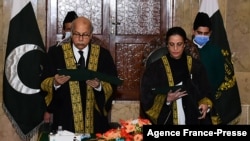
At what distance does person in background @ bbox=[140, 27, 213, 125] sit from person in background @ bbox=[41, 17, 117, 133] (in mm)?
293

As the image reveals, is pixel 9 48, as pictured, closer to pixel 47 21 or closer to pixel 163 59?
pixel 47 21

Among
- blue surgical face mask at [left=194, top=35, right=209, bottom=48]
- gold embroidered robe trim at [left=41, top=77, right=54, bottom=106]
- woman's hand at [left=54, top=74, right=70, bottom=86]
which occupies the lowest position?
gold embroidered robe trim at [left=41, top=77, right=54, bottom=106]

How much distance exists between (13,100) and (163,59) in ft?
6.51

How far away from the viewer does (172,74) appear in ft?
11.6

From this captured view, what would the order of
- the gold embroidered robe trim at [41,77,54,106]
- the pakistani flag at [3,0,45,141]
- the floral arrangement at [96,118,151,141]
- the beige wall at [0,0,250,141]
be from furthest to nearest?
the beige wall at [0,0,250,141]
the pakistani flag at [3,0,45,141]
the gold embroidered robe trim at [41,77,54,106]
the floral arrangement at [96,118,151,141]

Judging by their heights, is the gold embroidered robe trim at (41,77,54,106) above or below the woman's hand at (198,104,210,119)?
above

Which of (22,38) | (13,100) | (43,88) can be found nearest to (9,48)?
(22,38)

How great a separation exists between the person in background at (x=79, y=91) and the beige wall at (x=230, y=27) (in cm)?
179

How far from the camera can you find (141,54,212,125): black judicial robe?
3.49m

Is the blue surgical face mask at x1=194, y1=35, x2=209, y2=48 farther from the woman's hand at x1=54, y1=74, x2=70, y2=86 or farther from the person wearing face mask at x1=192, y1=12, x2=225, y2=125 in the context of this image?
the woman's hand at x1=54, y1=74, x2=70, y2=86

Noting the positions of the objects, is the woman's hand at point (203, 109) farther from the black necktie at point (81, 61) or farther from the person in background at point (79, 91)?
the black necktie at point (81, 61)

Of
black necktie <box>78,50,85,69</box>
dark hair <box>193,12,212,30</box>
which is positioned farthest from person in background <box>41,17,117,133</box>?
dark hair <box>193,12,212,30</box>

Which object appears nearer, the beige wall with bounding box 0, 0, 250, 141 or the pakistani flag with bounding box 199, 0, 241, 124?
the pakistani flag with bounding box 199, 0, 241, 124

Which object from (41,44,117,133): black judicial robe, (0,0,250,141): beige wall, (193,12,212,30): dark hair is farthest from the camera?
(0,0,250,141): beige wall
